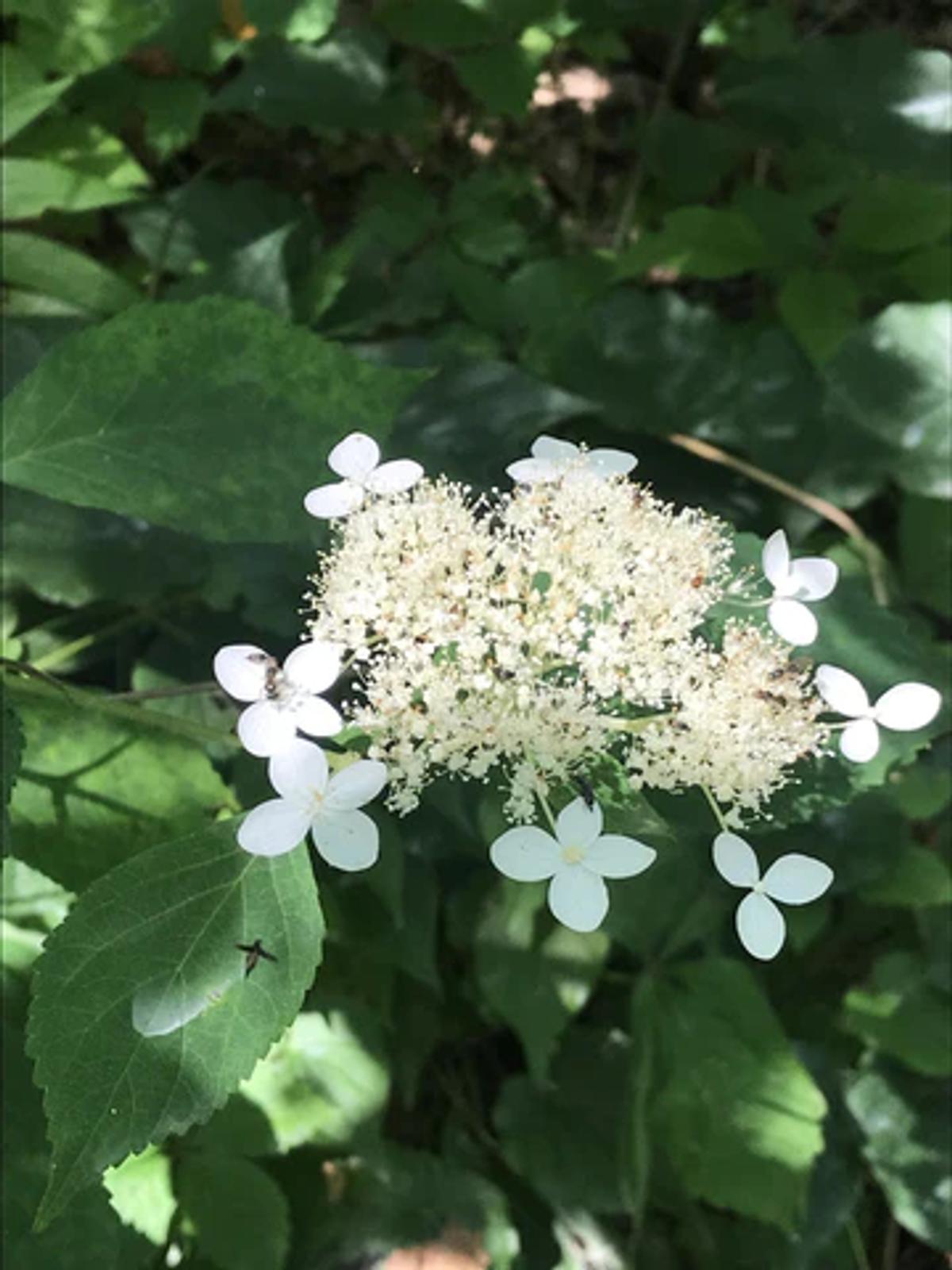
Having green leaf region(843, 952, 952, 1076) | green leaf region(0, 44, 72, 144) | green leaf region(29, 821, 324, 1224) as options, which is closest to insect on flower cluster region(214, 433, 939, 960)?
green leaf region(29, 821, 324, 1224)

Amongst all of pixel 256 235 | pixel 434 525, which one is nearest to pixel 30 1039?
pixel 434 525

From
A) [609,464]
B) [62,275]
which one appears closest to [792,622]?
[609,464]

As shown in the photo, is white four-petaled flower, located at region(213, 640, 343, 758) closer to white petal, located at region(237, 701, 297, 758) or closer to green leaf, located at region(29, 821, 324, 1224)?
white petal, located at region(237, 701, 297, 758)

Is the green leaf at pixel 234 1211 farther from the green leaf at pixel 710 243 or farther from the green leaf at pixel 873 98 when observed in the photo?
the green leaf at pixel 873 98

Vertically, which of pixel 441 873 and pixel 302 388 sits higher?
pixel 302 388

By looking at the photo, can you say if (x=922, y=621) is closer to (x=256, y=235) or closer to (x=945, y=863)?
(x=945, y=863)

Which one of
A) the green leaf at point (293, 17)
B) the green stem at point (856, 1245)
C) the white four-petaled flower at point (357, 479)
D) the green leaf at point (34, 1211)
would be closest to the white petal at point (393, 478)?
the white four-petaled flower at point (357, 479)

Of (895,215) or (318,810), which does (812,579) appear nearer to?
(318,810)
